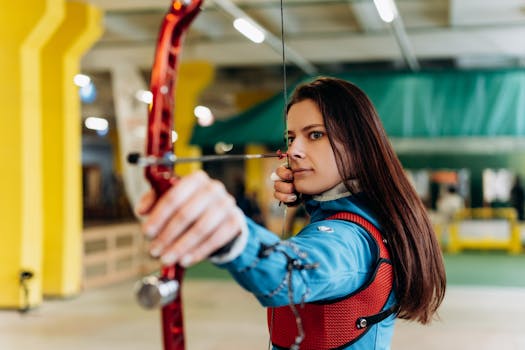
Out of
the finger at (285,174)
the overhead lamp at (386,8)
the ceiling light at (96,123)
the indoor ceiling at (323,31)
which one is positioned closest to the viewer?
the finger at (285,174)

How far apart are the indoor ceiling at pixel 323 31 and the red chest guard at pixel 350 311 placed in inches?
226

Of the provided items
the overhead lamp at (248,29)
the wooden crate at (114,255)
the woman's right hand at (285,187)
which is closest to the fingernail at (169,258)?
the woman's right hand at (285,187)

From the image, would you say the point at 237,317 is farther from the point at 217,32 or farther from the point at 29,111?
the point at 217,32

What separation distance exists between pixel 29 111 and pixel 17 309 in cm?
189

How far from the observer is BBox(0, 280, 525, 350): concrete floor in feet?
17.5

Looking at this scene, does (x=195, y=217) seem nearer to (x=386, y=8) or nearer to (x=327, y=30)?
(x=386, y=8)

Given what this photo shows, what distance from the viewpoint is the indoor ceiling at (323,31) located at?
7.75 metres

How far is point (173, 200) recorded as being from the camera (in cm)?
70

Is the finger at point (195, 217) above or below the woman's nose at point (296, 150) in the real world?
below

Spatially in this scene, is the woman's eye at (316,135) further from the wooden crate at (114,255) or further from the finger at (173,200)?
the wooden crate at (114,255)

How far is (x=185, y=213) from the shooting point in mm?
704

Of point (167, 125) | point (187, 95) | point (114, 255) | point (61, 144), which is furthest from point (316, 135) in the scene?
point (187, 95)

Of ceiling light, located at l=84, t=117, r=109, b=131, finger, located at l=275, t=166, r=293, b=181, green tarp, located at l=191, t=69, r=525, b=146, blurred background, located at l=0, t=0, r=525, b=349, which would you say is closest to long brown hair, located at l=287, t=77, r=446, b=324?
finger, located at l=275, t=166, r=293, b=181

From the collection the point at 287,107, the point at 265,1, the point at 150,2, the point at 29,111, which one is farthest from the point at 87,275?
the point at 287,107
